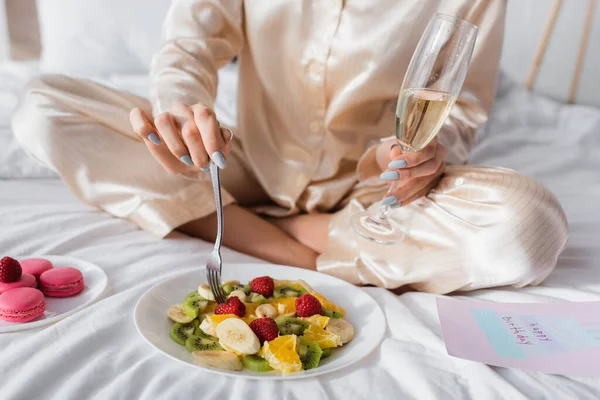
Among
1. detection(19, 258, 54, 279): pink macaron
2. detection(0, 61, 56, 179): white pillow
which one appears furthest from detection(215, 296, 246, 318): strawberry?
detection(0, 61, 56, 179): white pillow

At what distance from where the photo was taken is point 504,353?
2.68ft

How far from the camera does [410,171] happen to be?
1.03 metres

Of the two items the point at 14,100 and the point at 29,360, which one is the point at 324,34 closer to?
the point at 29,360

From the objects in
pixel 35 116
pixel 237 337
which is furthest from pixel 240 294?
pixel 35 116

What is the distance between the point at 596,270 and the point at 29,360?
961 mm

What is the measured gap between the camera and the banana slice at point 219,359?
74cm

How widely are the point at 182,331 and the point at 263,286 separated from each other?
0.48 feet

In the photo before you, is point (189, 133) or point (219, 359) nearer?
point (219, 359)

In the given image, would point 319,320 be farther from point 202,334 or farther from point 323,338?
point 202,334

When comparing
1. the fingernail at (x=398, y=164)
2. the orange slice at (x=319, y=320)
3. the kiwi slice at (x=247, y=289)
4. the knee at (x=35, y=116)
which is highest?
the fingernail at (x=398, y=164)

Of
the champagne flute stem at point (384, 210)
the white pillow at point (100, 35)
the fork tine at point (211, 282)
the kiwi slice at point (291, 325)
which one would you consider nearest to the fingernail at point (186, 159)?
the fork tine at point (211, 282)

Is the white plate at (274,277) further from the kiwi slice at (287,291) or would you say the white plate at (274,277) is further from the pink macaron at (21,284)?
the pink macaron at (21,284)

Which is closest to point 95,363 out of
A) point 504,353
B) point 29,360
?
point 29,360

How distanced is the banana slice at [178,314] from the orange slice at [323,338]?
0.17 metres
